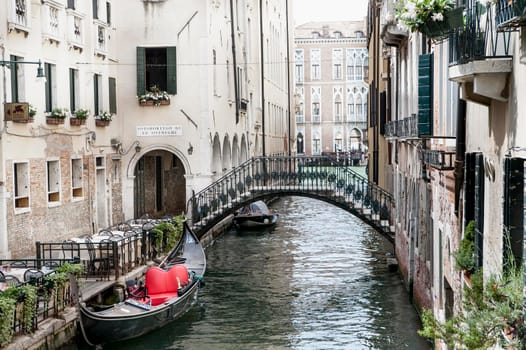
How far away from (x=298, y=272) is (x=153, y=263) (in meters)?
4.44

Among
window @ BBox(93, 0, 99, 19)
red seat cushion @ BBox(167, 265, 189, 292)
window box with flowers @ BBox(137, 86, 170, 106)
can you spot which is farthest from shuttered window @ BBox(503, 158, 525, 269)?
window box with flowers @ BBox(137, 86, 170, 106)

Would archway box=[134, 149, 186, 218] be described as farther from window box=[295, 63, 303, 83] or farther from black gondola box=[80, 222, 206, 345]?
window box=[295, 63, 303, 83]

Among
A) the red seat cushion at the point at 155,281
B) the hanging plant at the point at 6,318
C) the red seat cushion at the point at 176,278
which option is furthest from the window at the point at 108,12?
the hanging plant at the point at 6,318

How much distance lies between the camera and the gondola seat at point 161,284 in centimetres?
1502

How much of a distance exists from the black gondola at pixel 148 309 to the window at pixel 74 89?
4.88 meters

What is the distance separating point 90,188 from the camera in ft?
68.9

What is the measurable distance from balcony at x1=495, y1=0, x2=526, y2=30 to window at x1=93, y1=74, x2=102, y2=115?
1732 cm

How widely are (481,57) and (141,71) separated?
60.4 ft

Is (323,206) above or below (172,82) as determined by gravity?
below

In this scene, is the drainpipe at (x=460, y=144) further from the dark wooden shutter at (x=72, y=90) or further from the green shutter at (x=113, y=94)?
the green shutter at (x=113, y=94)

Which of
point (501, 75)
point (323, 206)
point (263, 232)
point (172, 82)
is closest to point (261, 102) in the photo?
point (323, 206)

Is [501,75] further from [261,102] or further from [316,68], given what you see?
[316,68]

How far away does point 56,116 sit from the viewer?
1839 centimetres

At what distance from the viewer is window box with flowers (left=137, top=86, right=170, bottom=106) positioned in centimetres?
2352
